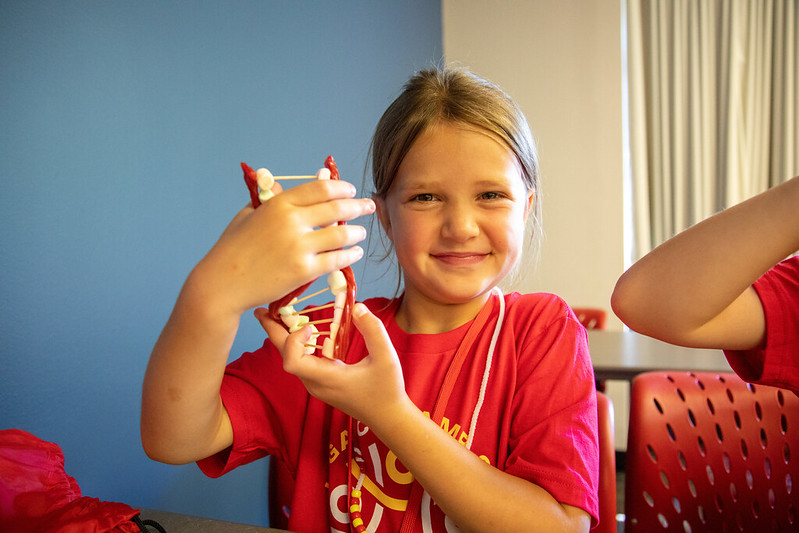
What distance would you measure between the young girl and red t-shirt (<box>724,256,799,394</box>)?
21 centimetres

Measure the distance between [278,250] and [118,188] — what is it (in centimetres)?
92

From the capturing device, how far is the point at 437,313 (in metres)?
0.96

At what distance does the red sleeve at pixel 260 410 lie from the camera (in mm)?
842

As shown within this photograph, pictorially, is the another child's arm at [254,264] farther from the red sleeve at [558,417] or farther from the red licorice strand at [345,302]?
the red sleeve at [558,417]

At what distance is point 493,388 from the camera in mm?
853

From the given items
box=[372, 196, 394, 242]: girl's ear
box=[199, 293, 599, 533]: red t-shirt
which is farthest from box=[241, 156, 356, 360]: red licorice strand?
box=[372, 196, 394, 242]: girl's ear

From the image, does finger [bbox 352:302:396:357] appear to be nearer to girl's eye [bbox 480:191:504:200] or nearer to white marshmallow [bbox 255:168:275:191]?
white marshmallow [bbox 255:168:275:191]

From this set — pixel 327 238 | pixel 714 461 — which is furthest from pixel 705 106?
pixel 327 238

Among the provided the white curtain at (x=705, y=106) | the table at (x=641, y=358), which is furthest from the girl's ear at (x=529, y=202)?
the white curtain at (x=705, y=106)

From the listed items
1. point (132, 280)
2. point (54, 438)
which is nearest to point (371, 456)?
point (54, 438)

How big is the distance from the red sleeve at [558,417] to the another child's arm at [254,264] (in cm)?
34

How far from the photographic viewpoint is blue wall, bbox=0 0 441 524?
3.57ft

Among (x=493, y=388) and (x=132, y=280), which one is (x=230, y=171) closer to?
(x=132, y=280)

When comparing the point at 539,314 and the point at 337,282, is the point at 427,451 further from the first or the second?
the point at 539,314
